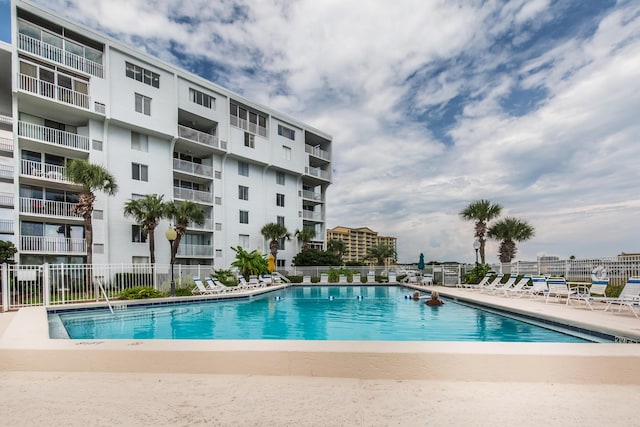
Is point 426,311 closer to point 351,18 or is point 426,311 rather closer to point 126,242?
point 351,18

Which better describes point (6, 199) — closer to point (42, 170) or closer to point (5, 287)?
point (42, 170)

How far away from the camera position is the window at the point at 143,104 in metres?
23.6

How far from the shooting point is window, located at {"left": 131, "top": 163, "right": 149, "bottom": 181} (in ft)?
78.0

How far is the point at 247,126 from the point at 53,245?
17.0 meters

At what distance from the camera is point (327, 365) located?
12.9 feet

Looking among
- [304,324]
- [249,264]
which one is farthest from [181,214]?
[304,324]

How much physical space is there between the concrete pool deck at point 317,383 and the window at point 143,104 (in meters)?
22.3

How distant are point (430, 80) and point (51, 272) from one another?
17963mm

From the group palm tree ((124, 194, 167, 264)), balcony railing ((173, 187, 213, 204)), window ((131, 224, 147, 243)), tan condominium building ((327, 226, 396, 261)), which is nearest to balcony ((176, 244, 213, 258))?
window ((131, 224, 147, 243))

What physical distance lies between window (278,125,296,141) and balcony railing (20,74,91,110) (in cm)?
1683

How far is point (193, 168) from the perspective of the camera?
27.9 meters

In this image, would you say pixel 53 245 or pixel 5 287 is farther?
pixel 53 245

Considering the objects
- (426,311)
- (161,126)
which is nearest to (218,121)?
(161,126)

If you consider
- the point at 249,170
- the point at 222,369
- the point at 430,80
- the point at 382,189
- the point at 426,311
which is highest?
the point at 430,80
